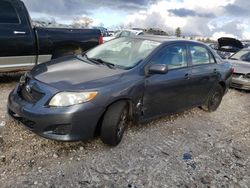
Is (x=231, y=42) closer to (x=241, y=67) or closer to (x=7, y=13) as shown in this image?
(x=241, y=67)

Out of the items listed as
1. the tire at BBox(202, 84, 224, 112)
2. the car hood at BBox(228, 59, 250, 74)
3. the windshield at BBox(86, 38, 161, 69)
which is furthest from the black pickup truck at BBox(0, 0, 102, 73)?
the car hood at BBox(228, 59, 250, 74)

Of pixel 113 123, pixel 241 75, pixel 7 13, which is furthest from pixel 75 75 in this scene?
pixel 241 75

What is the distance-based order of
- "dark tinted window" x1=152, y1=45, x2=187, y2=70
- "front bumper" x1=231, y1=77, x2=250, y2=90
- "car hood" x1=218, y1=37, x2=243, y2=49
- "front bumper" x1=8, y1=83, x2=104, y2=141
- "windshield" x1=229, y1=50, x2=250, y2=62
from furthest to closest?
"car hood" x1=218, y1=37, x2=243, y2=49 → "windshield" x1=229, y1=50, x2=250, y2=62 → "front bumper" x1=231, y1=77, x2=250, y2=90 → "dark tinted window" x1=152, y1=45, x2=187, y2=70 → "front bumper" x1=8, y1=83, x2=104, y2=141

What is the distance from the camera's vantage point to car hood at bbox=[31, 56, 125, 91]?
12.5 ft

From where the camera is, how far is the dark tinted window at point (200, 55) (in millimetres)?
5586

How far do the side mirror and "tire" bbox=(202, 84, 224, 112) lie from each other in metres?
2.25

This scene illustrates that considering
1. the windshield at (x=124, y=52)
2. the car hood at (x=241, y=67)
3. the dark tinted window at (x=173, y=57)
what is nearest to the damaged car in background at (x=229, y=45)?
the car hood at (x=241, y=67)

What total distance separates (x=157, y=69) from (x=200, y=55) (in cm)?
181

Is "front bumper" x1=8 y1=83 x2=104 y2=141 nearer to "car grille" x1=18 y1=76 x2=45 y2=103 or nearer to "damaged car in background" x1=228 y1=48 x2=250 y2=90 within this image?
"car grille" x1=18 y1=76 x2=45 y2=103

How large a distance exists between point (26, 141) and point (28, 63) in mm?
3077

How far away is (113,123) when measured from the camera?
13.1 ft

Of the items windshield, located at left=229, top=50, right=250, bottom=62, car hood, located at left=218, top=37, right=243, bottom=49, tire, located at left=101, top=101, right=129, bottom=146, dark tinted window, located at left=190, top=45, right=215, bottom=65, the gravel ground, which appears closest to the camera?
the gravel ground

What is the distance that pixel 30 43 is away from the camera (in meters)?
6.61

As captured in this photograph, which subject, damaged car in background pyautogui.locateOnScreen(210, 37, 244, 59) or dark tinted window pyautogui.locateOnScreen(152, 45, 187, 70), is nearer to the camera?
dark tinted window pyautogui.locateOnScreen(152, 45, 187, 70)
